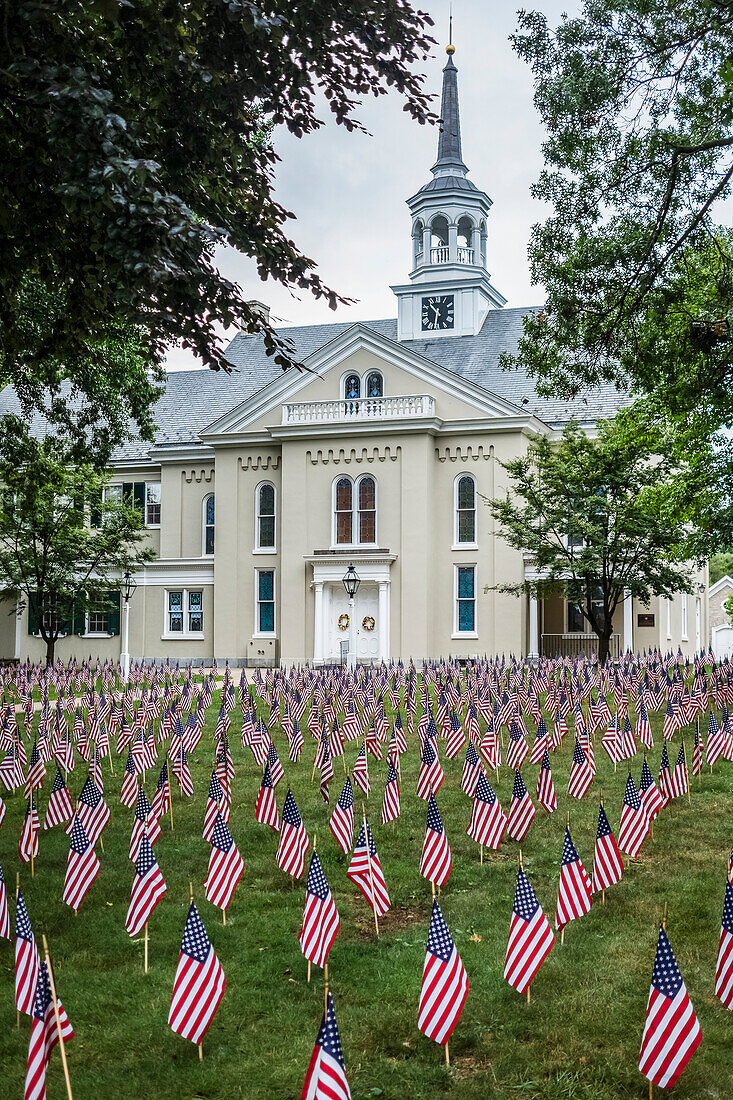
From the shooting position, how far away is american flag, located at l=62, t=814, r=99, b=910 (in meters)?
8.09

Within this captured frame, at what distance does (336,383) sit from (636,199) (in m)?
24.4

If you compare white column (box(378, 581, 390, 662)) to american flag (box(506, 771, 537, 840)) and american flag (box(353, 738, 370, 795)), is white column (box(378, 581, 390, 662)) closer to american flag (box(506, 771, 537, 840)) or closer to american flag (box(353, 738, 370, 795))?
american flag (box(353, 738, 370, 795))

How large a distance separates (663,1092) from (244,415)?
109ft

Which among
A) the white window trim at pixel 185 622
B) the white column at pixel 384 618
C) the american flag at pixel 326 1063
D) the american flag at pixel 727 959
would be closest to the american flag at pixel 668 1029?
the american flag at pixel 727 959

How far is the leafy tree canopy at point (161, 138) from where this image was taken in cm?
675

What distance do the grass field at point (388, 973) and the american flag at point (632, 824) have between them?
31cm

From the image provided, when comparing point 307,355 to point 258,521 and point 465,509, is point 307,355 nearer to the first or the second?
point 258,521

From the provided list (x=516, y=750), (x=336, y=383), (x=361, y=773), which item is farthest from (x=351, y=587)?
(x=361, y=773)

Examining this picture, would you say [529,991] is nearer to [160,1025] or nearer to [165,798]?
[160,1025]

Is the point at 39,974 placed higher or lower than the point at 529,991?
higher

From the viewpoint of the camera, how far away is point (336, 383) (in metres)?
36.1

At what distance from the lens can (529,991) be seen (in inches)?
250

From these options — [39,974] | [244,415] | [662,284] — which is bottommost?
[39,974]

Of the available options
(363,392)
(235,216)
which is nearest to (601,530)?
(363,392)
